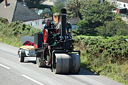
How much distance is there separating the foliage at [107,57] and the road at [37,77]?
2.44 ft

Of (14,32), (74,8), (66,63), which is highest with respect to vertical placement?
(74,8)

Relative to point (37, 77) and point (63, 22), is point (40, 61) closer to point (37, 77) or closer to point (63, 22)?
point (37, 77)

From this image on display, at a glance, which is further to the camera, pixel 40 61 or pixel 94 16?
Result: pixel 94 16

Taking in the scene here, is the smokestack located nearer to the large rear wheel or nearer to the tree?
the large rear wheel

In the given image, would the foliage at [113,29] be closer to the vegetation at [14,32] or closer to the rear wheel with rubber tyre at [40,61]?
the vegetation at [14,32]

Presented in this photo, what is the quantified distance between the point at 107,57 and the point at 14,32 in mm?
11569

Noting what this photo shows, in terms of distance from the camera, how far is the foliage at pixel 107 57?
1624 cm

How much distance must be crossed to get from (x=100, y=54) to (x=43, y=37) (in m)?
3.35

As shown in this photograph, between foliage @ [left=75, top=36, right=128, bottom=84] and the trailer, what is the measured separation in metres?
1.58

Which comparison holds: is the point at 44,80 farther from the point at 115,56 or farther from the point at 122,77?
the point at 115,56

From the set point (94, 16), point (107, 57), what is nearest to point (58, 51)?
point (107, 57)

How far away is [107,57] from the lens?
58.2ft

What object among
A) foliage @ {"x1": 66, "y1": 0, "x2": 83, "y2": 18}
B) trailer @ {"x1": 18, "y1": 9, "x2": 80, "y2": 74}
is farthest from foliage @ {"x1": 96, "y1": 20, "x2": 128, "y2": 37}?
trailer @ {"x1": 18, "y1": 9, "x2": 80, "y2": 74}

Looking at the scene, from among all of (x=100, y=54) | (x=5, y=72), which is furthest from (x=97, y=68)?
(x=5, y=72)
